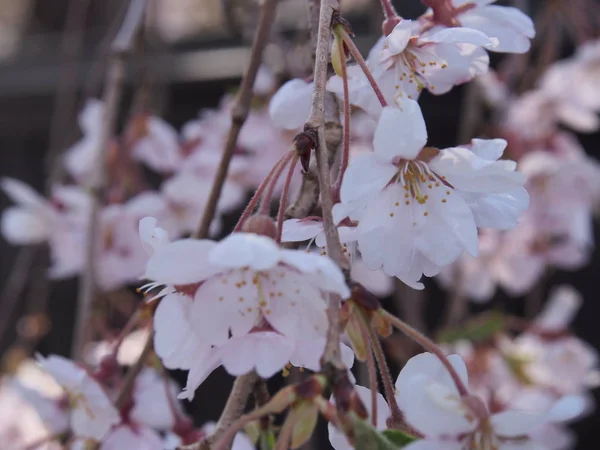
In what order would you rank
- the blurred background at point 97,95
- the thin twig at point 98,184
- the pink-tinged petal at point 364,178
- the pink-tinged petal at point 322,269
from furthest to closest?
the blurred background at point 97,95 → the thin twig at point 98,184 → the pink-tinged petal at point 364,178 → the pink-tinged petal at point 322,269

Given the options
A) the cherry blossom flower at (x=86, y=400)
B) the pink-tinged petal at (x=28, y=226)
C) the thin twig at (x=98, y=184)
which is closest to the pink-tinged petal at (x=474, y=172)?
the cherry blossom flower at (x=86, y=400)

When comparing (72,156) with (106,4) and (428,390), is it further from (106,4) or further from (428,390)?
(106,4)

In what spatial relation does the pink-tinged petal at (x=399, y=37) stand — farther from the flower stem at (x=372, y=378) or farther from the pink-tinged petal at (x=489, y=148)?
the flower stem at (x=372, y=378)

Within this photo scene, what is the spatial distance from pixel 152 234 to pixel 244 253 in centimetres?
10

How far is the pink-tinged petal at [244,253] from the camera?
0.41 meters

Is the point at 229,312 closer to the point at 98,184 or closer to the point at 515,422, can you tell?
the point at 515,422

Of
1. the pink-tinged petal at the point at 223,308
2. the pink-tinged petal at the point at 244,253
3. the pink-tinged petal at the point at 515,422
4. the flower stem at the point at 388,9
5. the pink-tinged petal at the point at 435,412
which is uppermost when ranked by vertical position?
the flower stem at the point at 388,9

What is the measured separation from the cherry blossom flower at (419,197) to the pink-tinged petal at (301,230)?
0.03 metres

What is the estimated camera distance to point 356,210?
52 centimetres

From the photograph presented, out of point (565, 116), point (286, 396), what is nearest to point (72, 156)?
point (565, 116)

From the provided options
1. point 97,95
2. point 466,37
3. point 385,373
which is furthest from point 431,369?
point 97,95

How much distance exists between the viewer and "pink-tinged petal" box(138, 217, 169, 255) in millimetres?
474

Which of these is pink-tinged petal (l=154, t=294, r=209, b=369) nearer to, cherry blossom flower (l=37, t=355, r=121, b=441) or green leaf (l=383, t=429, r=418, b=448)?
green leaf (l=383, t=429, r=418, b=448)

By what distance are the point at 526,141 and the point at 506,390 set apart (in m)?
0.53
